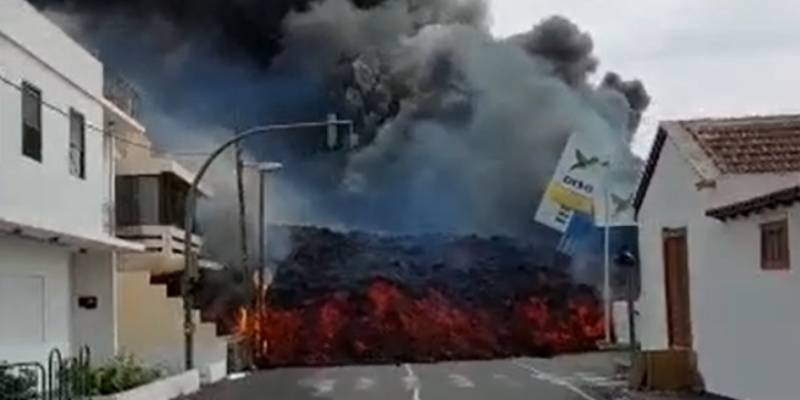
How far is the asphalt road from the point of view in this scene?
33.5 m

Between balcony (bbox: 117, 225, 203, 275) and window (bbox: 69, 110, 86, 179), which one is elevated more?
window (bbox: 69, 110, 86, 179)

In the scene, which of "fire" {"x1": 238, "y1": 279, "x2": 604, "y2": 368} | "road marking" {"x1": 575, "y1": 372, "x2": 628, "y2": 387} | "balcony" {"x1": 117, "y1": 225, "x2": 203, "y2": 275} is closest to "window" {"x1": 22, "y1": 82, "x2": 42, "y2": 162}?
"balcony" {"x1": 117, "y1": 225, "x2": 203, "y2": 275}

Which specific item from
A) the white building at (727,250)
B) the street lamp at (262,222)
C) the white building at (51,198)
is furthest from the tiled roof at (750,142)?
the street lamp at (262,222)

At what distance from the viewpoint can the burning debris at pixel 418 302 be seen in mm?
59750

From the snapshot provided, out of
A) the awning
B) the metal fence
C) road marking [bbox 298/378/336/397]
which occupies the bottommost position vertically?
road marking [bbox 298/378/336/397]

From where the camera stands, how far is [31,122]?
28.9 metres

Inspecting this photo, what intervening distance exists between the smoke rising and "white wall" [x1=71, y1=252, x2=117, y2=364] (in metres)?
28.2

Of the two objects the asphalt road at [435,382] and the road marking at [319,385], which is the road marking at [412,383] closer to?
the asphalt road at [435,382]

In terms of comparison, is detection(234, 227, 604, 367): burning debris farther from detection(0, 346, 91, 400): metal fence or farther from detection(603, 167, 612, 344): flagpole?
detection(0, 346, 91, 400): metal fence

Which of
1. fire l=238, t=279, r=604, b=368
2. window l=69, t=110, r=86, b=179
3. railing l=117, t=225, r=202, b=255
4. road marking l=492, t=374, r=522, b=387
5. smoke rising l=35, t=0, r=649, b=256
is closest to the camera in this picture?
window l=69, t=110, r=86, b=179

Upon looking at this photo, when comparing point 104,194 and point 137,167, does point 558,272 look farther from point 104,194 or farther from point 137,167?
point 104,194

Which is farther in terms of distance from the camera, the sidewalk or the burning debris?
the burning debris

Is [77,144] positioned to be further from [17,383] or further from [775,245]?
[775,245]

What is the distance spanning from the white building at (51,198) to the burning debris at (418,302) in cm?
2259
